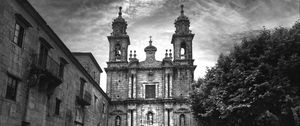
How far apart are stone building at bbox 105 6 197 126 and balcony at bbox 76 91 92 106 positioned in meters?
11.3

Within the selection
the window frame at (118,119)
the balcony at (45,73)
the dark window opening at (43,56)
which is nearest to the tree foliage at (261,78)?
the balcony at (45,73)

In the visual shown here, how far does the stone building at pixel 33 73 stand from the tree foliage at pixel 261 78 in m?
10.2

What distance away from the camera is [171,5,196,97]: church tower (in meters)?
37.7

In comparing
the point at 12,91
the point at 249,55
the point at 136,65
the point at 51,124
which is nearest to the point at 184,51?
the point at 136,65

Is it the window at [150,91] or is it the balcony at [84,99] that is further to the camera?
the window at [150,91]

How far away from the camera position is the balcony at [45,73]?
611 inches

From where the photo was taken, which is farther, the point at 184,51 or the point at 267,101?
the point at 184,51

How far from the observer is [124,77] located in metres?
39.1

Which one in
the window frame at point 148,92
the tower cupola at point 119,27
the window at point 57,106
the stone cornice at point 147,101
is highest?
the tower cupola at point 119,27

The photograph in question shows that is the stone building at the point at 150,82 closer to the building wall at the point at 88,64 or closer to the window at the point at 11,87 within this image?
the building wall at the point at 88,64

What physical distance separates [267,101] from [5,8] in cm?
1457

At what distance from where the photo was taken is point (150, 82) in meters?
38.6

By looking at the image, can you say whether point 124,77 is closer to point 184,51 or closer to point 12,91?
point 184,51

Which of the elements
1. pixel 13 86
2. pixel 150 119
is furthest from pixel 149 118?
pixel 13 86
